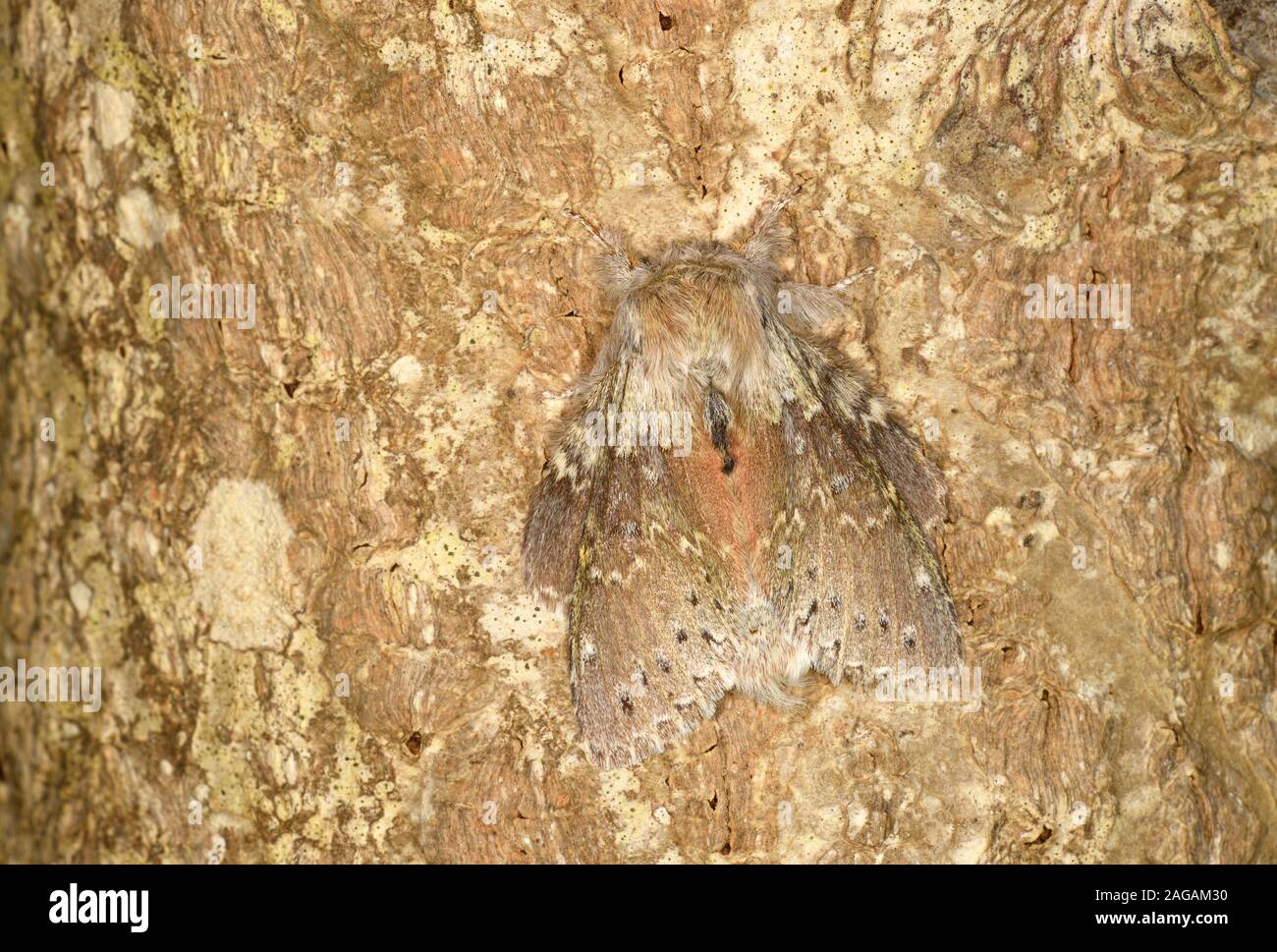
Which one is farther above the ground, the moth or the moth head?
the moth head

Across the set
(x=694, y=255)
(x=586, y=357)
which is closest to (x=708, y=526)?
(x=586, y=357)

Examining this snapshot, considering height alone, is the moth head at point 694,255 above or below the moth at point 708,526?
above

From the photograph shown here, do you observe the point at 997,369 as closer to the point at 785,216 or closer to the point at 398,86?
the point at 785,216

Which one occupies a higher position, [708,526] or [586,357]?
[586,357]

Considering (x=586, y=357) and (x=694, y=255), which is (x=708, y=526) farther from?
(x=694, y=255)
